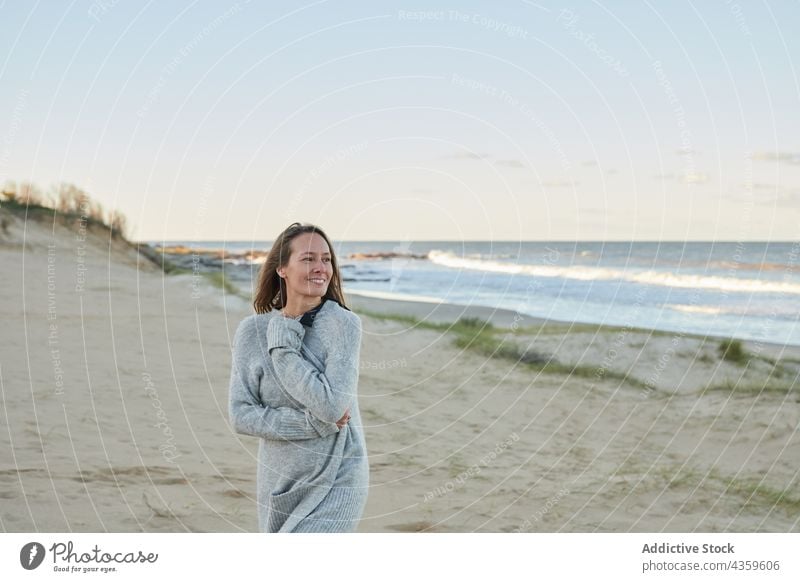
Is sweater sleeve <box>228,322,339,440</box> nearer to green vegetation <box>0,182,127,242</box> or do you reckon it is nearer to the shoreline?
the shoreline

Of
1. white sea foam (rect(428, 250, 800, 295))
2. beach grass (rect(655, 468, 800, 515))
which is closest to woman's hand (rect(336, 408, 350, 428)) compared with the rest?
beach grass (rect(655, 468, 800, 515))

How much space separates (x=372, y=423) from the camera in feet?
34.8

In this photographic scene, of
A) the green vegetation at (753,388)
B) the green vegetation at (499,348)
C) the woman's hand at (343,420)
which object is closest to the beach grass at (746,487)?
the green vegetation at (753,388)

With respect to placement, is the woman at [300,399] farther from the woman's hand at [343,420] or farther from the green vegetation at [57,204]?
the green vegetation at [57,204]

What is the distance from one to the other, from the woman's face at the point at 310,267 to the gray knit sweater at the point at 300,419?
9 centimetres

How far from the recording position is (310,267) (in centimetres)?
398

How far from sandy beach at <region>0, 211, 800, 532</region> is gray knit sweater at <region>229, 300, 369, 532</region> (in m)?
3.03

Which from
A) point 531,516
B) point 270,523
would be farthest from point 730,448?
point 270,523

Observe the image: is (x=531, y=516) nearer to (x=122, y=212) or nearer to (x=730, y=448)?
(x=730, y=448)

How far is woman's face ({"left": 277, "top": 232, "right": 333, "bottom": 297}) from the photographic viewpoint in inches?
157

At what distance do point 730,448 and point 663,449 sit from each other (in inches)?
25.2

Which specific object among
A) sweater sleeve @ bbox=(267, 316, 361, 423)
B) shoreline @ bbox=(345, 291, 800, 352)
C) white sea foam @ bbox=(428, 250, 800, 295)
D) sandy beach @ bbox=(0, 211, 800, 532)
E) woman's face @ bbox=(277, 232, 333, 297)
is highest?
white sea foam @ bbox=(428, 250, 800, 295)

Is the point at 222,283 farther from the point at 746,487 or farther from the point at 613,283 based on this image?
the point at 746,487

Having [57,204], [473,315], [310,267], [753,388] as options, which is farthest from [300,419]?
[473,315]
